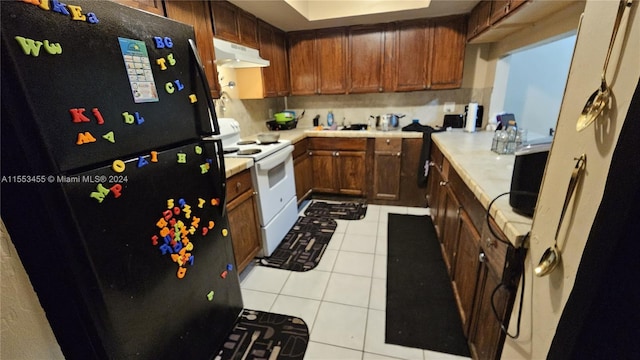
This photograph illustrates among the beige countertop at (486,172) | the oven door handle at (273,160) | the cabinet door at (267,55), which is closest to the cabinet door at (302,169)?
the oven door handle at (273,160)

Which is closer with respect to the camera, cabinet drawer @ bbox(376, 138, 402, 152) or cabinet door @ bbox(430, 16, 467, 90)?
cabinet door @ bbox(430, 16, 467, 90)

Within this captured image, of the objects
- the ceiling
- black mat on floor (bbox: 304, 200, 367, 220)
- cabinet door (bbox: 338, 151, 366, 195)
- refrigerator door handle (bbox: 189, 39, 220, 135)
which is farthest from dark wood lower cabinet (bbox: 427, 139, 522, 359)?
the ceiling

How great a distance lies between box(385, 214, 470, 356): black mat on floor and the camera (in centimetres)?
150

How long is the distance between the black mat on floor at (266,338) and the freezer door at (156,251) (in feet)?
0.33

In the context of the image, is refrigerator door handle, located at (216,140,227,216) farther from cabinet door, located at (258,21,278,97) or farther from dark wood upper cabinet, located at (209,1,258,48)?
cabinet door, located at (258,21,278,97)

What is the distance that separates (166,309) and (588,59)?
1581mm

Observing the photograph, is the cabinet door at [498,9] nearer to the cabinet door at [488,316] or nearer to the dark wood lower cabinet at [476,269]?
the dark wood lower cabinet at [476,269]

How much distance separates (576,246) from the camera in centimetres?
61

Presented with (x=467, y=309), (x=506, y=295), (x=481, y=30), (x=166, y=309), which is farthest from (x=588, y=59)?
(x=481, y=30)

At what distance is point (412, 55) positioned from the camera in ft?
9.97

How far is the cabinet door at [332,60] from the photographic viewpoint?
10.5 feet

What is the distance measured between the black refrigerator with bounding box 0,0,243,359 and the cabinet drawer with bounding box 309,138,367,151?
2.07 metres

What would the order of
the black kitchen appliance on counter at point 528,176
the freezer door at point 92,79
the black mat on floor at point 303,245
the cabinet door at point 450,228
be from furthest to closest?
the black mat on floor at point 303,245 → the cabinet door at point 450,228 → the black kitchen appliance on counter at point 528,176 → the freezer door at point 92,79

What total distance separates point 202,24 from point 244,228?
155cm
